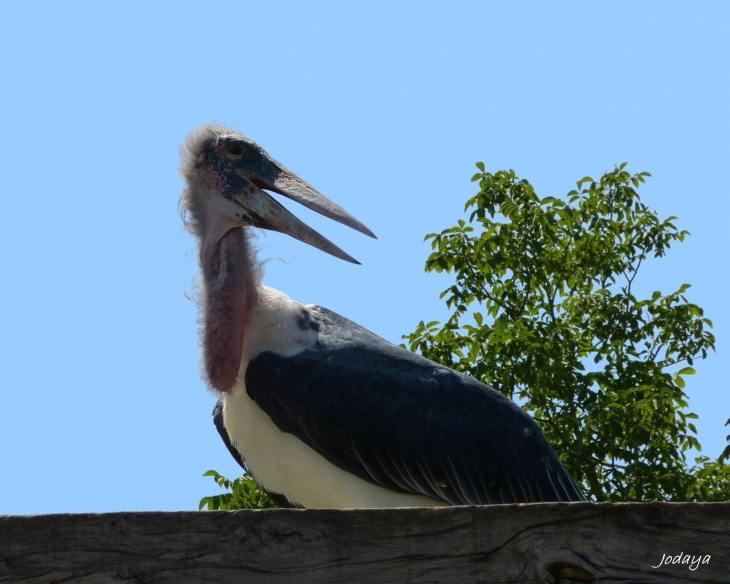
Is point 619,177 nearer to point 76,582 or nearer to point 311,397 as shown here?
point 311,397

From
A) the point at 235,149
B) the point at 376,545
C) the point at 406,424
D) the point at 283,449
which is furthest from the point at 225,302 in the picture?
the point at 376,545

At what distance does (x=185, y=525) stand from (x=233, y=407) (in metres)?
2.88

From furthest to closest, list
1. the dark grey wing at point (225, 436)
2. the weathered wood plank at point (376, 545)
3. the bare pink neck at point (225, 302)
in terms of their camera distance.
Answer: the dark grey wing at point (225, 436), the bare pink neck at point (225, 302), the weathered wood plank at point (376, 545)

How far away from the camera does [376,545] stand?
2.10 m

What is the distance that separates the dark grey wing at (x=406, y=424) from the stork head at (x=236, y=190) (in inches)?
22.0

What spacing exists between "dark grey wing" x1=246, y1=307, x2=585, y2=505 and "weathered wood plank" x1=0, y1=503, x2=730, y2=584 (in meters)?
2.53

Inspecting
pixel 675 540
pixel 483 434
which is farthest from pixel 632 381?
pixel 675 540

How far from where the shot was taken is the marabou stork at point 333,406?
15.3ft

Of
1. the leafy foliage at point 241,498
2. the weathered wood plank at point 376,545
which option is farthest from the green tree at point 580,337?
the weathered wood plank at point 376,545

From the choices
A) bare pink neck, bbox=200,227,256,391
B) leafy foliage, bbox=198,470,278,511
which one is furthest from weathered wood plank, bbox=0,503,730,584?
leafy foliage, bbox=198,470,278,511

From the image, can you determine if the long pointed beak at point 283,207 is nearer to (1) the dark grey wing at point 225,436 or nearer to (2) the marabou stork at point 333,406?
(2) the marabou stork at point 333,406

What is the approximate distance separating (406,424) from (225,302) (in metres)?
0.99

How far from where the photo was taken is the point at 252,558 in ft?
6.86

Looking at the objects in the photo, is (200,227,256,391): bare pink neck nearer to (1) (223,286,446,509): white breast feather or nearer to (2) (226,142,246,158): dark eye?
(1) (223,286,446,509): white breast feather
